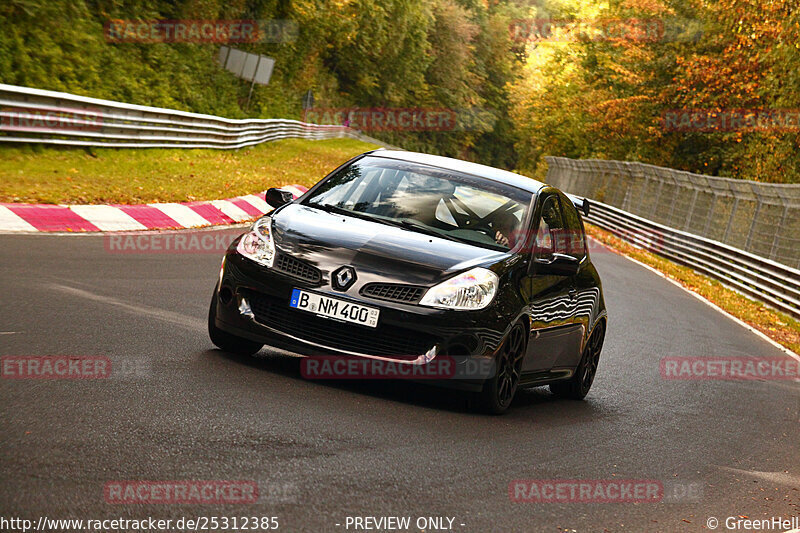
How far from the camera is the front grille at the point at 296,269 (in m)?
6.86

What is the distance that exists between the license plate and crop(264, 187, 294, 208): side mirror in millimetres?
1290

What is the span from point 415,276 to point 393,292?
0.55ft

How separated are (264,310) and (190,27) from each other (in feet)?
111

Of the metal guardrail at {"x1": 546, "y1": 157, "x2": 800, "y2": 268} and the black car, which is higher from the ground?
the black car

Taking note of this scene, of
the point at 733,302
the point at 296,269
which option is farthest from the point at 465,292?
the point at 733,302

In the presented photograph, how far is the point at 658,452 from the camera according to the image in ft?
24.0

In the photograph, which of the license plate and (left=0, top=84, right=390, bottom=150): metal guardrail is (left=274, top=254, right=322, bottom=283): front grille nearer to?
the license plate

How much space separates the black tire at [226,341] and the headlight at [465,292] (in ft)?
4.35

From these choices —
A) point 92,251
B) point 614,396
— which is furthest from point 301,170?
point 614,396

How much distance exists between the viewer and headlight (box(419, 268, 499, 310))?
267 inches

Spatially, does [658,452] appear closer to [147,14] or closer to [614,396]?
[614,396]
